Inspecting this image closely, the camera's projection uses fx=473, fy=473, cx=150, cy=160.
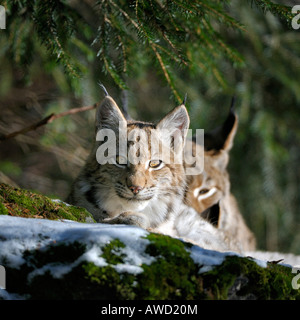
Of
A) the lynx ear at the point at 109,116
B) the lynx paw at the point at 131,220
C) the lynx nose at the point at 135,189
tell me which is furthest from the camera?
the lynx ear at the point at 109,116

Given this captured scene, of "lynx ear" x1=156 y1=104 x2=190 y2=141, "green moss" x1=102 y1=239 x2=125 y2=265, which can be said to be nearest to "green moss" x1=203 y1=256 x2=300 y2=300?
"green moss" x1=102 y1=239 x2=125 y2=265

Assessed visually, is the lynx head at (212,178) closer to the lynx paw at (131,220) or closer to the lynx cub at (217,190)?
the lynx cub at (217,190)

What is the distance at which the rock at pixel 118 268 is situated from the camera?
188 centimetres

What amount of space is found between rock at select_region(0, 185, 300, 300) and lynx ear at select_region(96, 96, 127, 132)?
3.78 ft

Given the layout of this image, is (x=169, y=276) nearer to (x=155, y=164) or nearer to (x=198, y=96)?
(x=155, y=164)

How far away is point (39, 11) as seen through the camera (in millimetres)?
3291

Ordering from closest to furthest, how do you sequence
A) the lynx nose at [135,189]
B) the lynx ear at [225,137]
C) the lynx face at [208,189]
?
the lynx nose at [135,189] → the lynx face at [208,189] → the lynx ear at [225,137]

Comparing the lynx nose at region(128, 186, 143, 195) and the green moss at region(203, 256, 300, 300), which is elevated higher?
the lynx nose at region(128, 186, 143, 195)

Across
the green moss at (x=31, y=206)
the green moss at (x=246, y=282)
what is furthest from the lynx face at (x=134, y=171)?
the green moss at (x=246, y=282)

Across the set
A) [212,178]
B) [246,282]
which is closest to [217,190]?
[212,178]

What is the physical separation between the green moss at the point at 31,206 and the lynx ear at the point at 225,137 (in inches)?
99.1

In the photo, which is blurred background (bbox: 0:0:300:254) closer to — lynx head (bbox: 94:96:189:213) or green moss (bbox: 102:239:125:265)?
lynx head (bbox: 94:96:189:213)

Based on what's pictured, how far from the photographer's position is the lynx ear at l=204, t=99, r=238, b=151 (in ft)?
15.9

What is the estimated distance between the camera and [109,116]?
3.15 metres
